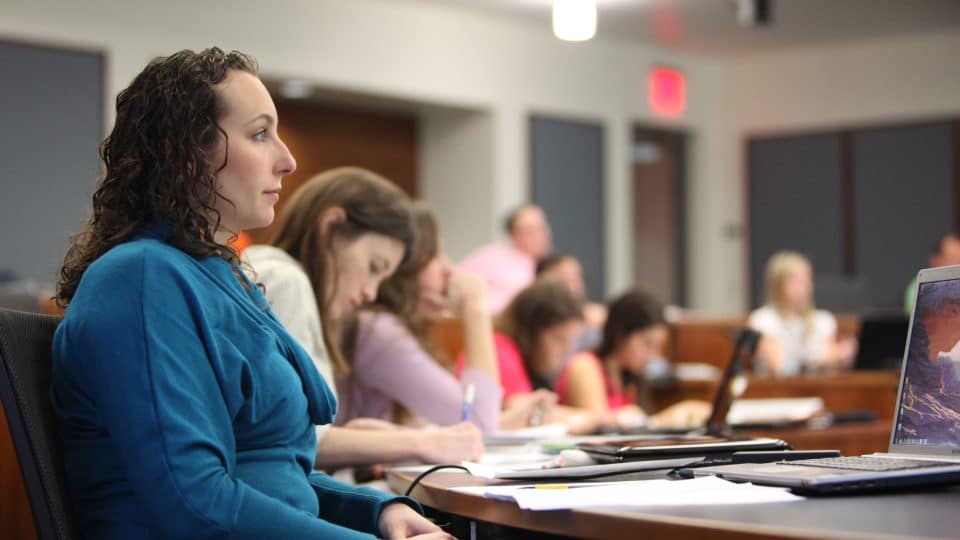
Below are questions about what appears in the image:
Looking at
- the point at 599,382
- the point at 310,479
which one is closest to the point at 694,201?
the point at 599,382

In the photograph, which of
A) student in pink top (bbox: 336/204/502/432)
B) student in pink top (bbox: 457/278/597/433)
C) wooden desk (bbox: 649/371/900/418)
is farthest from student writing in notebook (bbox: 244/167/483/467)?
wooden desk (bbox: 649/371/900/418)

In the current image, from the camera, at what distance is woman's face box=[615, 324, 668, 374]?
415 centimetres

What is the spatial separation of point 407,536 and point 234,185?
510mm

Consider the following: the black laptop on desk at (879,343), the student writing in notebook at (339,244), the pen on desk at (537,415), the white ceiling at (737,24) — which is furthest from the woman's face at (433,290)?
the white ceiling at (737,24)

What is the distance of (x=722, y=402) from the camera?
9.49ft

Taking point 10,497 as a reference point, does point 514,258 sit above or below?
above

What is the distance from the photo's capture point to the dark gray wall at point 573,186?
330 inches

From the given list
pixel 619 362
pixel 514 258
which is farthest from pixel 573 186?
pixel 619 362

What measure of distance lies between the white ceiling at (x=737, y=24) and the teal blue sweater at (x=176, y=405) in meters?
6.31

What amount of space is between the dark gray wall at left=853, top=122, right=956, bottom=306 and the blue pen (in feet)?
22.7

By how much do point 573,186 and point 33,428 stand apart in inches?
291

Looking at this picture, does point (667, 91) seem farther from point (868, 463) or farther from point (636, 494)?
point (636, 494)

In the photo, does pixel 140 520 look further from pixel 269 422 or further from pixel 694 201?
pixel 694 201

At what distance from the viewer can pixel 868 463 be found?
5.02 ft
